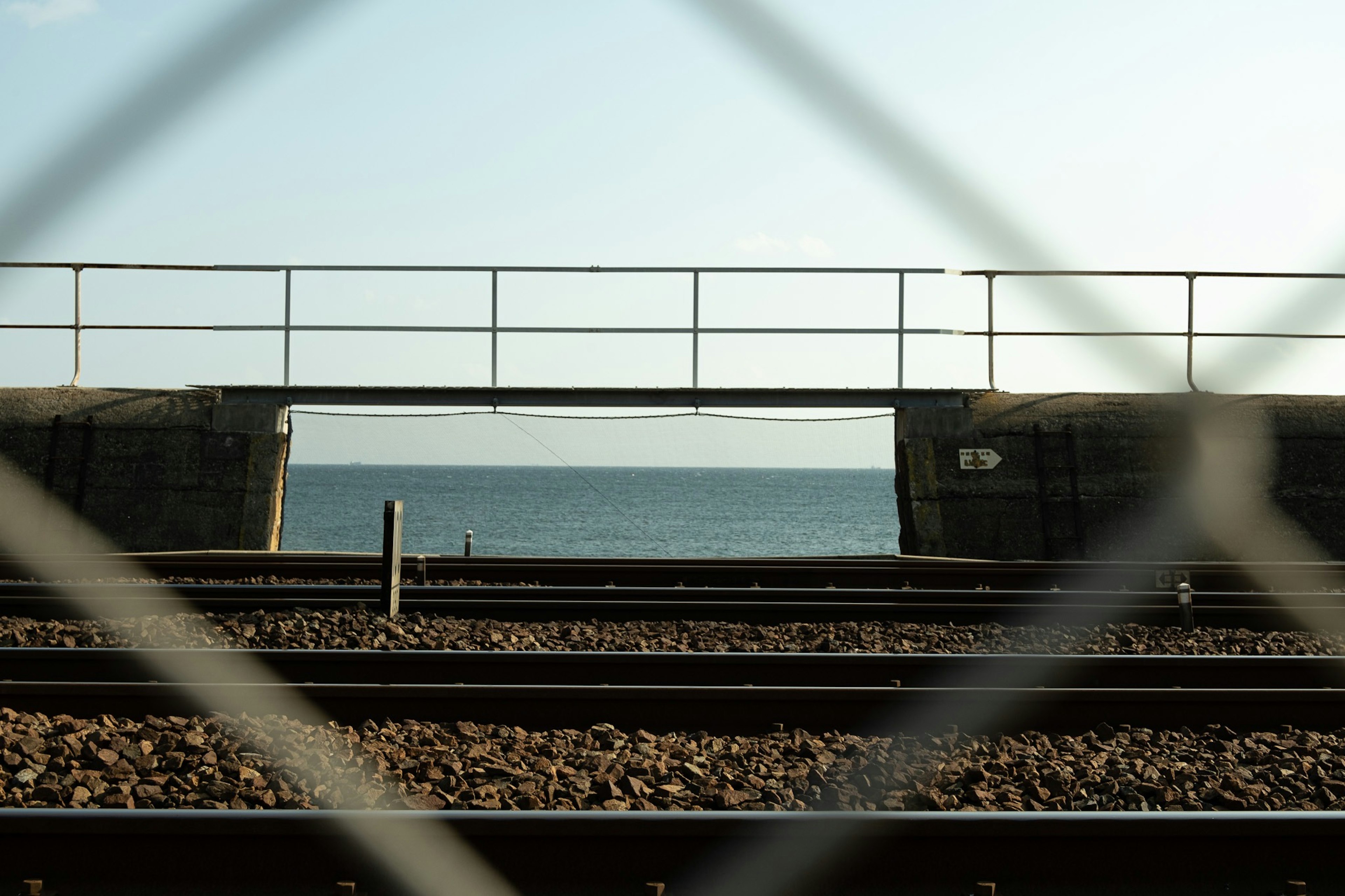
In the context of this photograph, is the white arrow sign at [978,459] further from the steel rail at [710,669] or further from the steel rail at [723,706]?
the steel rail at [723,706]

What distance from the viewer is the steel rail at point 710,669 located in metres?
6.67

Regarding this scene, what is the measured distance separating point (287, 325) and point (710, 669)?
1057 centimetres

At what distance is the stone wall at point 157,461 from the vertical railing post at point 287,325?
0.65 metres

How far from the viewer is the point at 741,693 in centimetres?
584

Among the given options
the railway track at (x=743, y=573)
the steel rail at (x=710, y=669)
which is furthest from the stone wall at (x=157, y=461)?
the steel rail at (x=710, y=669)

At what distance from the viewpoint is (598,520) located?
275 ft

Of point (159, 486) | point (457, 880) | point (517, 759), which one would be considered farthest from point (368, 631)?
point (159, 486)

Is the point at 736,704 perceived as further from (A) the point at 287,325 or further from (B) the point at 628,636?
(A) the point at 287,325

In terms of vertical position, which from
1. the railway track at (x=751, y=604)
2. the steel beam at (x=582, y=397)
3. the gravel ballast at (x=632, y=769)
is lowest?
the gravel ballast at (x=632, y=769)

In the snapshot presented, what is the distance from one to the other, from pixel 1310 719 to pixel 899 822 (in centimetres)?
346

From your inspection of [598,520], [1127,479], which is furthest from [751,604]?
[598,520]

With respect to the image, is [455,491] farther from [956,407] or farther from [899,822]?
[899,822]

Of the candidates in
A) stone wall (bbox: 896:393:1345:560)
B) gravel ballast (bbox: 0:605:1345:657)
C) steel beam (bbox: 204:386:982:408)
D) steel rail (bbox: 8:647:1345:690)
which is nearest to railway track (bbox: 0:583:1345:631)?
gravel ballast (bbox: 0:605:1345:657)

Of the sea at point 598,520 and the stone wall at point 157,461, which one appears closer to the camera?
the stone wall at point 157,461
